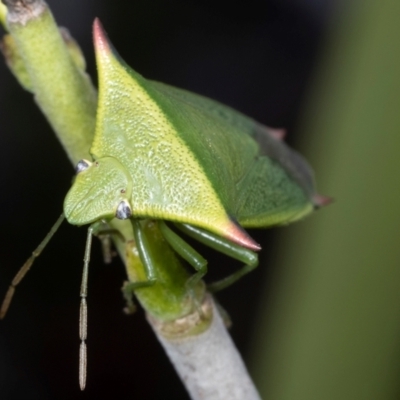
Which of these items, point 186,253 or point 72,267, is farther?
point 72,267

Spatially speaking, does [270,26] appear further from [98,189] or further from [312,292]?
[98,189]

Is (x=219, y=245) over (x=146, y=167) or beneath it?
beneath

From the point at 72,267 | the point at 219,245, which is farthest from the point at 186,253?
the point at 72,267

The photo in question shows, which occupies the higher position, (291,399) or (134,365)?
(291,399)

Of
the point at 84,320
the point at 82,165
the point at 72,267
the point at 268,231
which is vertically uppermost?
the point at 82,165

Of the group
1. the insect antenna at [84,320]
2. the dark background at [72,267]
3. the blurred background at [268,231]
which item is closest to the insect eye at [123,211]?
the insect antenna at [84,320]

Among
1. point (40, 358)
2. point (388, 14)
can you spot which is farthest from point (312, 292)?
point (40, 358)

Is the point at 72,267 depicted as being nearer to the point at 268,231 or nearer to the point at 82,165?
the point at 268,231
